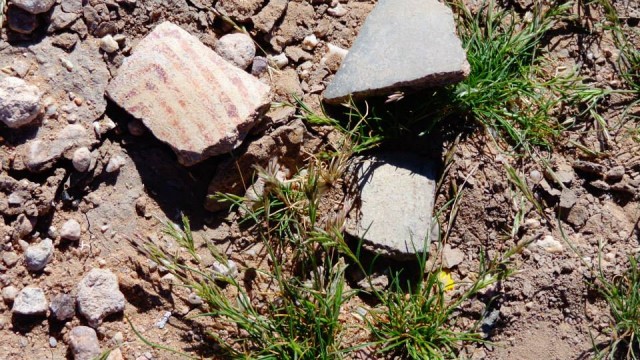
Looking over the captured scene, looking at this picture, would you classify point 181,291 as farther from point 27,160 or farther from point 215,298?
point 27,160

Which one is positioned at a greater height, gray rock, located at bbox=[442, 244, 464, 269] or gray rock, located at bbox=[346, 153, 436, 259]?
gray rock, located at bbox=[346, 153, 436, 259]

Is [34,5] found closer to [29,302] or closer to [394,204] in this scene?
[29,302]

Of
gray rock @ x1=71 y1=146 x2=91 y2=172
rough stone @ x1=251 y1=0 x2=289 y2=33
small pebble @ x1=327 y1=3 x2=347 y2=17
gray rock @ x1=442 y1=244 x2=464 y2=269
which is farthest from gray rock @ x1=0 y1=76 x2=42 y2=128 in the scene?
gray rock @ x1=442 y1=244 x2=464 y2=269

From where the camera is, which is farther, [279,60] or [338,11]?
[338,11]

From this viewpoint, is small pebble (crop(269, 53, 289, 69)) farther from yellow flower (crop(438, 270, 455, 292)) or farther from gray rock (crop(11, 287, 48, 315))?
gray rock (crop(11, 287, 48, 315))

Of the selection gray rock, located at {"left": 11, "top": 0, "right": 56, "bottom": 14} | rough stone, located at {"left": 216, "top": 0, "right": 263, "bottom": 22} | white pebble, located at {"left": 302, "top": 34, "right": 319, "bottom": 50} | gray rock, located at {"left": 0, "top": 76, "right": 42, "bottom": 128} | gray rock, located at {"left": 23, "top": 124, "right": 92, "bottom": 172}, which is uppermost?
rough stone, located at {"left": 216, "top": 0, "right": 263, "bottom": 22}

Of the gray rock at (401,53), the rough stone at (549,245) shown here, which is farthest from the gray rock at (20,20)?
the rough stone at (549,245)

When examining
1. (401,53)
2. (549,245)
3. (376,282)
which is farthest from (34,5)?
(549,245)
